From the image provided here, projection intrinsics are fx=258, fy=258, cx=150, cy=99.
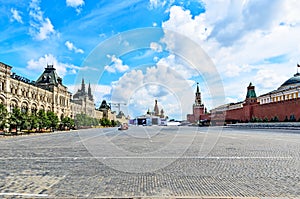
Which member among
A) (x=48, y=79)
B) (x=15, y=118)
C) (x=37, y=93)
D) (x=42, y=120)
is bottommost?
(x=42, y=120)

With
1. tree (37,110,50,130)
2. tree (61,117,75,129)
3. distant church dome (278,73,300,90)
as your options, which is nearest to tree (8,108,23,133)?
tree (37,110,50,130)

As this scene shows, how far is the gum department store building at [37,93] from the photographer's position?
5012cm

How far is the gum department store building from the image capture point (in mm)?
50125

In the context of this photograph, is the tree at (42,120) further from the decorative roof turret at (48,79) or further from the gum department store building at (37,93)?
the decorative roof turret at (48,79)

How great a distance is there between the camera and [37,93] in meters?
66.1

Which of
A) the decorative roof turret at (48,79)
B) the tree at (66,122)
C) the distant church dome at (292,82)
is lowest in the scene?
the tree at (66,122)

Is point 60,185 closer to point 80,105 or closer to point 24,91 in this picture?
point 24,91

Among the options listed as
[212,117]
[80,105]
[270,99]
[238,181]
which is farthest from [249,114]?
[80,105]

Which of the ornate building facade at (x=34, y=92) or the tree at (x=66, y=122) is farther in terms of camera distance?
the tree at (x=66, y=122)

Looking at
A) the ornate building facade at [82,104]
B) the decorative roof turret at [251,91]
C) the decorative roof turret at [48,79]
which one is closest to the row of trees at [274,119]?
the decorative roof turret at [251,91]

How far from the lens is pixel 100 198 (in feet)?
16.6

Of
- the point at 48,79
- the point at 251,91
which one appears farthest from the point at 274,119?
the point at 48,79

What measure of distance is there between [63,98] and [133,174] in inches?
3246

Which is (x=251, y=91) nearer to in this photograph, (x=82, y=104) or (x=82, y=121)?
(x=82, y=121)
